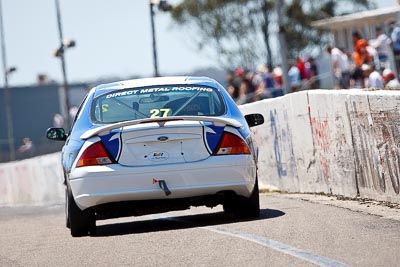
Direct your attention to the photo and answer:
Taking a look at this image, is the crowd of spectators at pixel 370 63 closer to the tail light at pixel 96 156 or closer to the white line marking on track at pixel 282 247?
the tail light at pixel 96 156

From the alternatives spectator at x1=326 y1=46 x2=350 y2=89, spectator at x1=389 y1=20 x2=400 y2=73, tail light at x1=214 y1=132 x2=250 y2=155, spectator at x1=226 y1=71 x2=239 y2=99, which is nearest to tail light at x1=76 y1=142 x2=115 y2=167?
tail light at x1=214 y1=132 x2=250 y2=155

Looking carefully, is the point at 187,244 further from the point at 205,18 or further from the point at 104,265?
the point at 205,18

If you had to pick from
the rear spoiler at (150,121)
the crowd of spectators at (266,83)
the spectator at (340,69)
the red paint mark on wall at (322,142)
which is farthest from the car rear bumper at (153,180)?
the crowd of spectators at (266,83)

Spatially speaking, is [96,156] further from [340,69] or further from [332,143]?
[340,69]

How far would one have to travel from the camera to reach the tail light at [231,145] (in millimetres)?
Result: 12375

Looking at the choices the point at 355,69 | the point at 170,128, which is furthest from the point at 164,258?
the point at 355,69

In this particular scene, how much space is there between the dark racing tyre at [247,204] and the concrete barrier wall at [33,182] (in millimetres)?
17491

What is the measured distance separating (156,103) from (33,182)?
2110 centimetres

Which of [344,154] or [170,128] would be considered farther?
[344,154]

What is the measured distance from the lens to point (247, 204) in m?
12.9

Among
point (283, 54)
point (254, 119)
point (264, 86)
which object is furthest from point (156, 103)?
point (264, 86)

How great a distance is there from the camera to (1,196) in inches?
1448

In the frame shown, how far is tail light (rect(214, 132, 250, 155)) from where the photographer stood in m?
12.4

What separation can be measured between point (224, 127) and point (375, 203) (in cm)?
224
